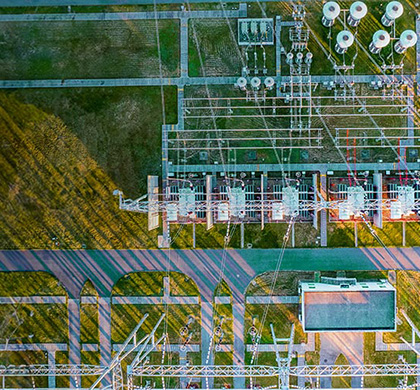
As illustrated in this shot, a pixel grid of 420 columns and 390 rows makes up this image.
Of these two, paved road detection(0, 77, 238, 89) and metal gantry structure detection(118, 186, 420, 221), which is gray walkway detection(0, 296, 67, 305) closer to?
metal gantry structure detection(118, 186, 420, 221)

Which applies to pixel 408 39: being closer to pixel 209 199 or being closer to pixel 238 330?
pixel 209 199

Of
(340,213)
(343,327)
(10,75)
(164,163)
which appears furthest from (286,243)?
(10,75)

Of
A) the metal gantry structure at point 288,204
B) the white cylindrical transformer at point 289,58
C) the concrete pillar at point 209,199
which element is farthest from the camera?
the white cylindrical transformer at point 289,58

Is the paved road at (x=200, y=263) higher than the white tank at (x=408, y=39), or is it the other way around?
the white tank at (x=408, y=39)

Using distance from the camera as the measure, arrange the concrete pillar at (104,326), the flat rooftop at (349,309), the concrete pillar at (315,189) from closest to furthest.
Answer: the flat rooftop at (349,309) < the concrete pillar at (315,189) < the concrete pillar at (104,326)

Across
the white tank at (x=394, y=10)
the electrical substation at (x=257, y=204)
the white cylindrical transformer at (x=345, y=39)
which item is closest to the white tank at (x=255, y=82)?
the electrical substation at (x=257, y=204)

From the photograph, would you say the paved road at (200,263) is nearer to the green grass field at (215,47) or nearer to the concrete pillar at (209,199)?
the concrete pillar at (209,199)

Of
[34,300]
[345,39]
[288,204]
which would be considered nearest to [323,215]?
[288,204]
